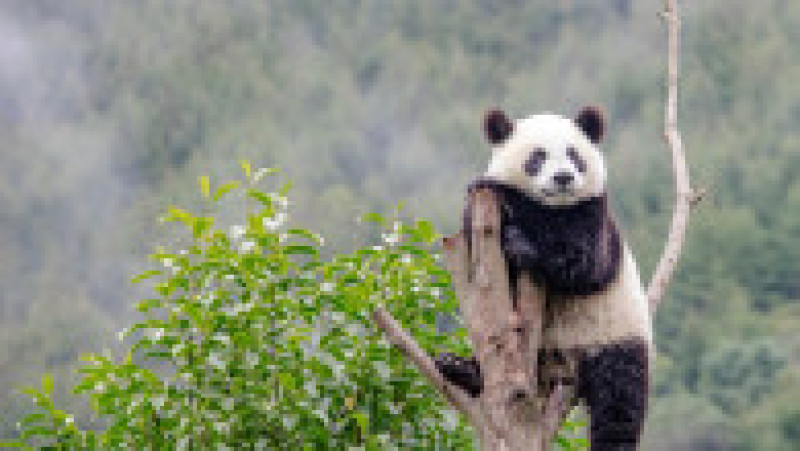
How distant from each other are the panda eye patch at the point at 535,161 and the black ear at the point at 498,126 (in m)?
0.34

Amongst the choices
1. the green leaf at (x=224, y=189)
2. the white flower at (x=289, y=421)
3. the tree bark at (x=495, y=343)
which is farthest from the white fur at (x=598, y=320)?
the green leaf at (x=224, y=189)

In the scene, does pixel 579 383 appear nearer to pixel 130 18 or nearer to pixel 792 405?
pixel 792 405

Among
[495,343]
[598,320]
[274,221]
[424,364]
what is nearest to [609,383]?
[598,320]

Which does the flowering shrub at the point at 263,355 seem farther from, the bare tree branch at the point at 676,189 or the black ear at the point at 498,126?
the bare tree branch at the point at 676,189

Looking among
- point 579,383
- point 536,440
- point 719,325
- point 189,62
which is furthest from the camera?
point 189,62

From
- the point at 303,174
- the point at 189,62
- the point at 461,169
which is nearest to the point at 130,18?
the point at 189,62

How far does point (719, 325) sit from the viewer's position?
3376 inches

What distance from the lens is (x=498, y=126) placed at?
7.51 m

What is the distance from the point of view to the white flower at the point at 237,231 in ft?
24.4

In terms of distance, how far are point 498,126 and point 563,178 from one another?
0.67 metres

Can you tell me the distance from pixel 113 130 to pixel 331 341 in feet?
364

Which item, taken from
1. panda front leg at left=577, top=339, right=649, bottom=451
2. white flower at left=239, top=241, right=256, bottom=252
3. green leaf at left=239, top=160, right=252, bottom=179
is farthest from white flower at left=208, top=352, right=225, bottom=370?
panda front leg at left=577, top=339, right=649, bottom=451

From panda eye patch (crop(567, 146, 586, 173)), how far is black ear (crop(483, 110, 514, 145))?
1.33ft

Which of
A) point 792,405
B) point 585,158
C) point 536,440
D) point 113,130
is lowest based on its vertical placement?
point 536,440
